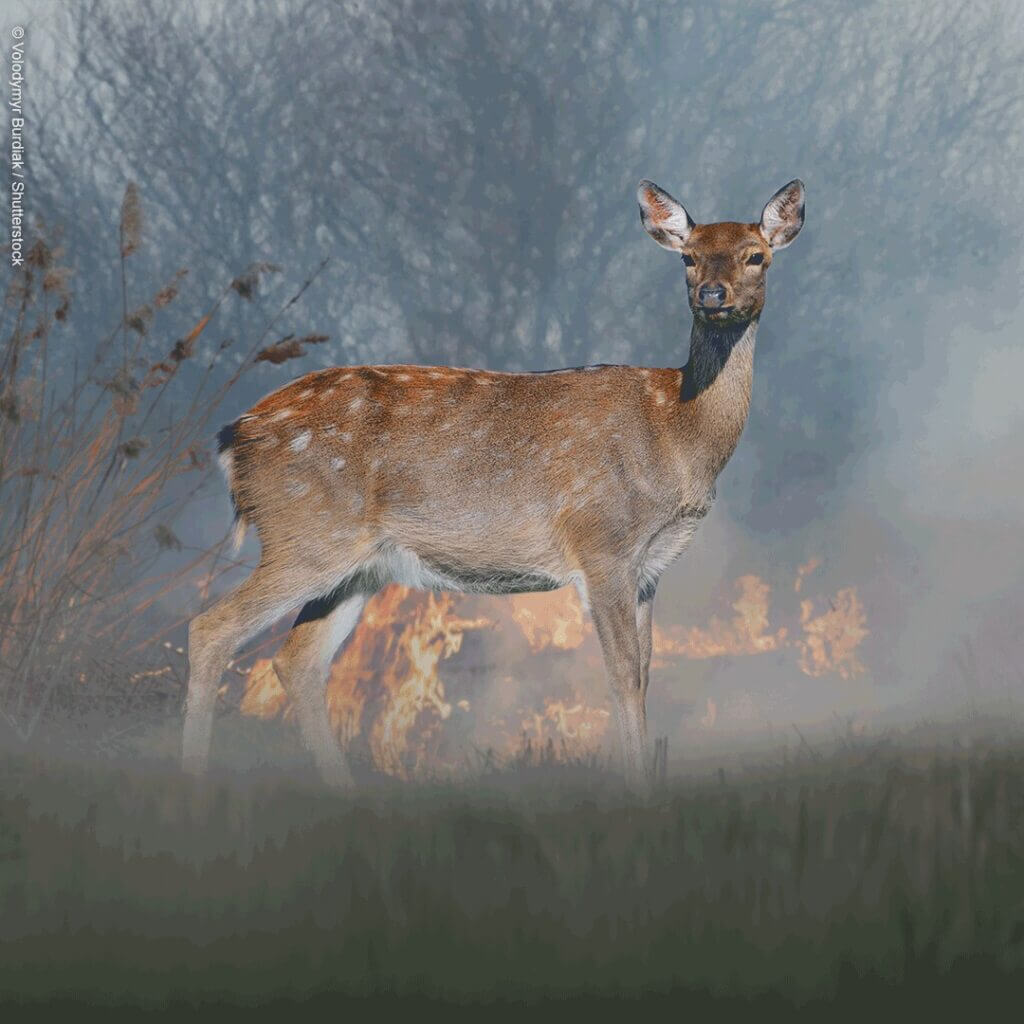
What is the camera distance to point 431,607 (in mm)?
11695

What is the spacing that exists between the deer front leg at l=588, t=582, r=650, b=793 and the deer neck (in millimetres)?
955

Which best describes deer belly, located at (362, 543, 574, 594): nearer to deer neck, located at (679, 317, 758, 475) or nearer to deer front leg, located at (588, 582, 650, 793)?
deer front leg, located at (588, 582, 650, 793)

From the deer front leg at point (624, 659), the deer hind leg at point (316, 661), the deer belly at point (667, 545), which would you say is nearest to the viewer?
the deer front leg at point (624, 659)

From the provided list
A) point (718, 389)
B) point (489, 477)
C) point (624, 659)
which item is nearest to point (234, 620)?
point (489, 477)

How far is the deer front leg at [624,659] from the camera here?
297 inches

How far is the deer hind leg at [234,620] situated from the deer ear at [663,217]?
2.58 meters

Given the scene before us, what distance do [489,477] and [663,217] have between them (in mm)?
1677

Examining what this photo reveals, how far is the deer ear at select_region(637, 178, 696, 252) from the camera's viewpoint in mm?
8195

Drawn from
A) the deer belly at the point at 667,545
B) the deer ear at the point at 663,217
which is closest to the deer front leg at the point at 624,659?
the deer belly at the point at 667,545

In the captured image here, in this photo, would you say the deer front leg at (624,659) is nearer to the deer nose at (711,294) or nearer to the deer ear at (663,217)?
the deer nose at (711,294)

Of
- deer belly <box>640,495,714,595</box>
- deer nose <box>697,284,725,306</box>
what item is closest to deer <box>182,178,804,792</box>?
deer belly <box>640,495,714,595</box>

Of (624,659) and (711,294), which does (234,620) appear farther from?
(711,294)

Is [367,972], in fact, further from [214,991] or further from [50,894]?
[50,894]

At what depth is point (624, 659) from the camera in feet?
25.3
